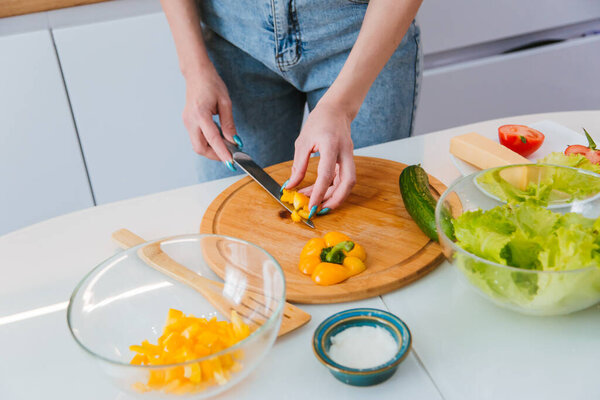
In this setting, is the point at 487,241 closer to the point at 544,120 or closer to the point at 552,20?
the point at 544,120

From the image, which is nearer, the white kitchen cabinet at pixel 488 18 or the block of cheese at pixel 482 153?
the block of cheese at pixel 482 153

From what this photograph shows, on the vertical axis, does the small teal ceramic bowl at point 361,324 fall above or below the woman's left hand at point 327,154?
below

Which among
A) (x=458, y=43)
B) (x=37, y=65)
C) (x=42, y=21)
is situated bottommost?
(x=458, y=43)

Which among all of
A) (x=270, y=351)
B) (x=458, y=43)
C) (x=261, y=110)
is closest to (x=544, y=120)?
(x=261, y=110)

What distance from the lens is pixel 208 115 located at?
118 cm

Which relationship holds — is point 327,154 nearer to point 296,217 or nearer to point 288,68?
point 296,217

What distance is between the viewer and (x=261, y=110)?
142cm

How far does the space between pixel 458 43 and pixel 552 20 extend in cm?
48

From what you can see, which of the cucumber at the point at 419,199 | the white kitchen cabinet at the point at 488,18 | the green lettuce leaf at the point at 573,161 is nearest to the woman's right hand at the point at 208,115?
the cucumber at the point at 419,199

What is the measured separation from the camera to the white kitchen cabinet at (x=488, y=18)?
2.44 metres

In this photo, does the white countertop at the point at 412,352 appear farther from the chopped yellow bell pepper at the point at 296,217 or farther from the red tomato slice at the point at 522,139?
the red tomato slice at the point at 522,139

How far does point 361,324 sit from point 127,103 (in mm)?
1440

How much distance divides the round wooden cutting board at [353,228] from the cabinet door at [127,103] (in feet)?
2.94

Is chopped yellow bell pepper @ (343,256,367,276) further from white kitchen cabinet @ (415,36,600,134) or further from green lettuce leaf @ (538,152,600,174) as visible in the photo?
white kitchen cabinet @ (415,36,600,134)
